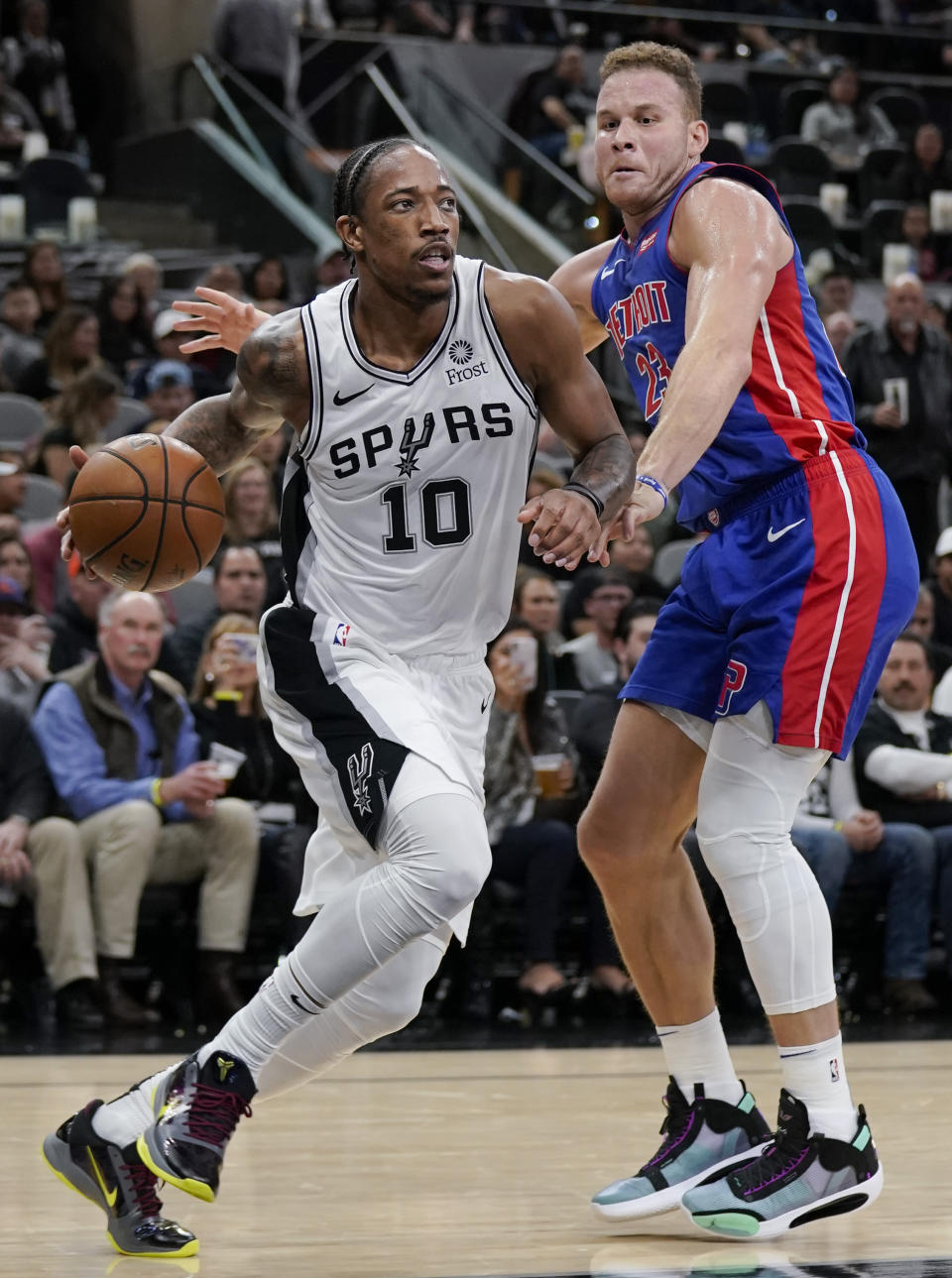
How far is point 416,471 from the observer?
3.63m

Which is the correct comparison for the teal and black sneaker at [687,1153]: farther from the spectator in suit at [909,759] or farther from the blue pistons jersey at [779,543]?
the spectator in suit at [909,759]

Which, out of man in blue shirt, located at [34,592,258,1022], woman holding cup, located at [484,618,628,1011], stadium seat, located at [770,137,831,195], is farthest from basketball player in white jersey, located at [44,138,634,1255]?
stadium seat, located at [770,137,831,195]

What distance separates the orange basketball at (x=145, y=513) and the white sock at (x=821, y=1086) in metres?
1.54

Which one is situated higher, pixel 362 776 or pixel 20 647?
pixel 362 776

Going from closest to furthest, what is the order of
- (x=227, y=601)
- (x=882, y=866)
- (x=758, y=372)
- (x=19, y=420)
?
(x=758, y=372), (x=882, y=866), (x=227, y=601), (x=19, y=420)

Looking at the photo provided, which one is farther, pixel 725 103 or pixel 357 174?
pixel 725 103

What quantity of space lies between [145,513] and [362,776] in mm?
704

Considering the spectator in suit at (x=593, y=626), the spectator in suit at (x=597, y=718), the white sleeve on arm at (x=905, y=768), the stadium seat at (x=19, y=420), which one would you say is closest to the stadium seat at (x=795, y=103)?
the stadium seat at (x=19, y=420)

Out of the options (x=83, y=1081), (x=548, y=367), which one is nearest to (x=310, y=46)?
(x=83, y=1081)

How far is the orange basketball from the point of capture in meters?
3.68

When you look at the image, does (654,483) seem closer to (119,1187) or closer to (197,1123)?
(197,1123)

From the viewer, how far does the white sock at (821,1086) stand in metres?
3.64

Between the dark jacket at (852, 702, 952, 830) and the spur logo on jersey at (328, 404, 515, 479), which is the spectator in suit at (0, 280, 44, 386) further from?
the spur logo on jersey at (328, 404, 515, 479)

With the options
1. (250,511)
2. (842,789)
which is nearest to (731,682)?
(842,789)
